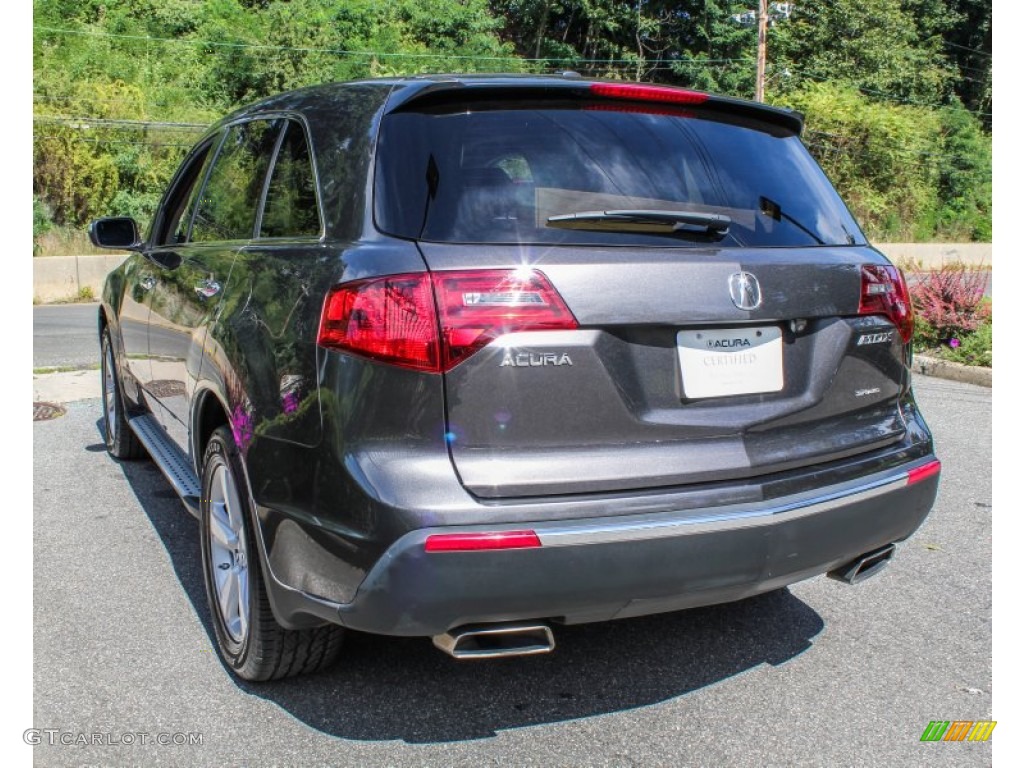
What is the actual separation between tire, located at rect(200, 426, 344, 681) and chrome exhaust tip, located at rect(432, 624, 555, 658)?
0.59m

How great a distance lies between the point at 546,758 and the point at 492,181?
1.60 m

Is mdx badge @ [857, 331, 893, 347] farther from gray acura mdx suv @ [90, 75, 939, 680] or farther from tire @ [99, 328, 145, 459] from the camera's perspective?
tire @ [99, 328, 145, 459]

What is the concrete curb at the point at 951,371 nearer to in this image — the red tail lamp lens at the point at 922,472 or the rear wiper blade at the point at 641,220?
the red tail lamp lens at the point at 922,472

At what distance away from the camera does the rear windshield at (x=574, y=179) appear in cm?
251

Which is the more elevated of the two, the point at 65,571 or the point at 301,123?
the point at 301,123

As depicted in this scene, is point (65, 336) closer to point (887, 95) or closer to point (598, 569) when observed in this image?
point (598, 569)

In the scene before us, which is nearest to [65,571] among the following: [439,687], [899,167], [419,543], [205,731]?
[205,731]

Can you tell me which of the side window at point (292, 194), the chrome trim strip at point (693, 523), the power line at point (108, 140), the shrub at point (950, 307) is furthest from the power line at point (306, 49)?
the chrome trim strip at point (693, 523)

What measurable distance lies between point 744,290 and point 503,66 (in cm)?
3759

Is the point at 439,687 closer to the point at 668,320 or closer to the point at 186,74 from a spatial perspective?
the point at 668,320

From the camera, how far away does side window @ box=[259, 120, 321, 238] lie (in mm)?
2914

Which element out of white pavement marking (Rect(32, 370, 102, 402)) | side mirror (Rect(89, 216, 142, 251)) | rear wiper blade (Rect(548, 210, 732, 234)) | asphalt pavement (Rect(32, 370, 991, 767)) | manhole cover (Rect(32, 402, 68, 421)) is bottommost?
asphalt pavement (Rect(32, 370, 991, 767))

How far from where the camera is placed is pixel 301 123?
3.19 m

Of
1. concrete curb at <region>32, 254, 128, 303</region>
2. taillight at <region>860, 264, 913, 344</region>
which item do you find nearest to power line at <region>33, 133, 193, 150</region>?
concrete curb at <region>32, 254, 128, 303</region>
